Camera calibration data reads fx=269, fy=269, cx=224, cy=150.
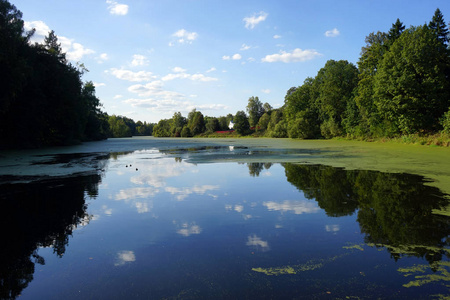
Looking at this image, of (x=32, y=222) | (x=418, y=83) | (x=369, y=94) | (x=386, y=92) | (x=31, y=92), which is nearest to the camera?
(x=32, y=222)

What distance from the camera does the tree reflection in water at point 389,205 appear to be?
384 cm

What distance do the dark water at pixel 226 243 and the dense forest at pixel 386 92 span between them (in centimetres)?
2314

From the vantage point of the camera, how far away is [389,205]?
578cm

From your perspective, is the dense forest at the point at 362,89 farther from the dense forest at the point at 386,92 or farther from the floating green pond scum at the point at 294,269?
the floating green pond scum at the point at 294,269

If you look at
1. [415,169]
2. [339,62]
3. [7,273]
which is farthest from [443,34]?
[7,273]

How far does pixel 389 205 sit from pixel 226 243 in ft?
13.0

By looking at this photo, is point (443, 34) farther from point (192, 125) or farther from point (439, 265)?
point (192, 125)

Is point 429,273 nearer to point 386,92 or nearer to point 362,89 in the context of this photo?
point 386,92

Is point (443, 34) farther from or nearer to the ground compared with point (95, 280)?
farther from the ground

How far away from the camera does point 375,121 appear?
111 ft

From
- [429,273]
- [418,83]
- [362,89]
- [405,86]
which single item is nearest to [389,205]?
[429,273]

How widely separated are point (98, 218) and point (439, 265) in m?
5.48

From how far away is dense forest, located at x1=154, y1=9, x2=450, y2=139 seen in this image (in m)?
26.0

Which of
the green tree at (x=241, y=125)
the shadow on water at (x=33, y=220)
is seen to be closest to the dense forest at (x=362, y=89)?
the shadow on water at (x=33, y=220)
